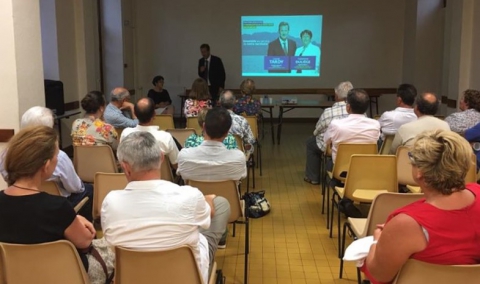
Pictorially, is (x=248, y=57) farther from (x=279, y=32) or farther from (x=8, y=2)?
(x=8, y=2)

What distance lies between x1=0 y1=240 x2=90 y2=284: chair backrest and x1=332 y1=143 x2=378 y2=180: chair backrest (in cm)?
253

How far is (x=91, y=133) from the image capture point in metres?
4.00

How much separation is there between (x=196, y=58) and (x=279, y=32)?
219 centimetres

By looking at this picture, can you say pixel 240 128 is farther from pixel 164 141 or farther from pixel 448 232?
pixel 448 232

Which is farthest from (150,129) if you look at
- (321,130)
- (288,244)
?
(321,130)

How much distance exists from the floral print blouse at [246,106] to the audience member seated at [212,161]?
409cm

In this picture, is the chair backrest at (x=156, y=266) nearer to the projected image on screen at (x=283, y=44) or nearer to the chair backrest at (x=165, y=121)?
the chair backrest at (x=165, y=121)

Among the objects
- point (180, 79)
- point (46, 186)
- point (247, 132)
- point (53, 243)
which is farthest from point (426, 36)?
point (53, 243)

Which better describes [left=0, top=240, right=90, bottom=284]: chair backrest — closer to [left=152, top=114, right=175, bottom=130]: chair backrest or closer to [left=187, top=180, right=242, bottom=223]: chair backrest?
[left=187, top=180, right=242, bottom=223]: chair backrest

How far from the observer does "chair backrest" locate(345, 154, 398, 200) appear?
3.30 metres

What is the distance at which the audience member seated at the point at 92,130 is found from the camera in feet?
13.1

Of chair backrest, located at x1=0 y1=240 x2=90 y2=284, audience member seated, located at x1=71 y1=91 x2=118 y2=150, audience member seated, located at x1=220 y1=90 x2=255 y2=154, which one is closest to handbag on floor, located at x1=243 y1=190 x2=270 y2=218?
audience member seated, located at x1=220 y1=90 x2=255 y2=154

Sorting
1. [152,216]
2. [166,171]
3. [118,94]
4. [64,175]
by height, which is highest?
[118,94]

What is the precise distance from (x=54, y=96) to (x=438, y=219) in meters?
5.71
